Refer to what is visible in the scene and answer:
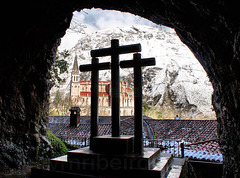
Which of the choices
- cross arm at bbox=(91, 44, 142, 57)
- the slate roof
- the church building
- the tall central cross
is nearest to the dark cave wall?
cross arm at bbox=(91, 44, 142, 57)

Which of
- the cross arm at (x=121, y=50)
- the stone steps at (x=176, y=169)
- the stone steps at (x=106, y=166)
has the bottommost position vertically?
the stone steps at (x=176, y=169)

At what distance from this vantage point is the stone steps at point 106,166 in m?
3.73

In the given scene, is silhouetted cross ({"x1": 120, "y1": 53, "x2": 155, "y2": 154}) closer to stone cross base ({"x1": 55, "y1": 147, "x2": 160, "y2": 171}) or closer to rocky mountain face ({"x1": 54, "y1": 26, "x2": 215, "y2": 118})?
stone cross base ({"x1": 55, "y1": 147, "x2": 160, "y2": 171})

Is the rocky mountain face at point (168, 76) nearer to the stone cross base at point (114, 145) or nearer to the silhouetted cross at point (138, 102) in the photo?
the silhouetted cross at point (138, 102)

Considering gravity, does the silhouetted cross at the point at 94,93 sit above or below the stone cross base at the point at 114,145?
above

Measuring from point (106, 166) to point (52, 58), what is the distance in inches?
192

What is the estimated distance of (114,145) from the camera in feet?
13.9

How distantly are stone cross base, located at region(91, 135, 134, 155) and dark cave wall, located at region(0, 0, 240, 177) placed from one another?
2297 millimetres

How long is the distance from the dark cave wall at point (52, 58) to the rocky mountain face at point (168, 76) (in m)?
52.7

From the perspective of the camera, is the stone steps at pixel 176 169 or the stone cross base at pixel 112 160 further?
the stone steps at pixel 176 169

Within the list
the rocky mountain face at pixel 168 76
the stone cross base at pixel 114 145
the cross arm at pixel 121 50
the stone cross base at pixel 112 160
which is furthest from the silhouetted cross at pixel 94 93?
the rocky mountain face at pixel 168 76

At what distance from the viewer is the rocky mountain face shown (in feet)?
225

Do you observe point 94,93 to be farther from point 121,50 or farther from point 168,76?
point 168,76

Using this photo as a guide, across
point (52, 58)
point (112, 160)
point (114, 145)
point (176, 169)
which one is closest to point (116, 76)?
point (114, 145)
